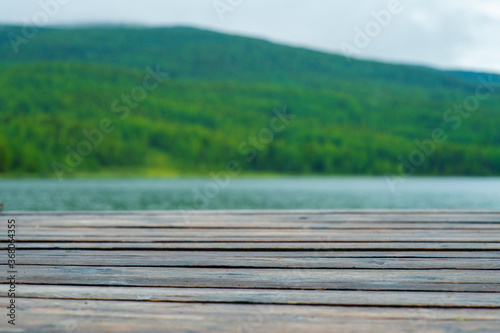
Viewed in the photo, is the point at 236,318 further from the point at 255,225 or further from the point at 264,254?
the point at 255,225

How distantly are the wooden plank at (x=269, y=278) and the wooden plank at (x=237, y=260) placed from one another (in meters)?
0.10

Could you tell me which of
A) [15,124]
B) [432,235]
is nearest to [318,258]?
[432,235]

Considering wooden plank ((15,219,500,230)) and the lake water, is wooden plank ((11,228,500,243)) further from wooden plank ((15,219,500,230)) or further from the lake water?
the lake water

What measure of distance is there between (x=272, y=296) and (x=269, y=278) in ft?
1.03

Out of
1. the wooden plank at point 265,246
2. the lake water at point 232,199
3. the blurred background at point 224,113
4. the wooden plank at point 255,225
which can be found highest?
the blurred background at point 224,113

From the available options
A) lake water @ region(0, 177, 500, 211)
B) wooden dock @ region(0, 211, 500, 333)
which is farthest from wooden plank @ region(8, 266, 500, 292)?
lake water @ region(0, 177, 500, 211)

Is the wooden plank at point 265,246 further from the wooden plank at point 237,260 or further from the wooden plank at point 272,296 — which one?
the wooden plank at point 272,296

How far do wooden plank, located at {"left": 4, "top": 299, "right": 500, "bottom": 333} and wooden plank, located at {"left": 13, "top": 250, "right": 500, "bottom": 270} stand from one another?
736mm

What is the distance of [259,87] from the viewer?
160250 mm

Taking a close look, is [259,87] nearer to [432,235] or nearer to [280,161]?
[280,161]

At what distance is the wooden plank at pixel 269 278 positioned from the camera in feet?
10.2

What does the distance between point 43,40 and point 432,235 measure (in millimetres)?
194849

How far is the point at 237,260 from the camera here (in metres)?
3.62

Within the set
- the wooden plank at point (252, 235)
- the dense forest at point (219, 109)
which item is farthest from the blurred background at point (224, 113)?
the wooden plank at point (252, 235)
